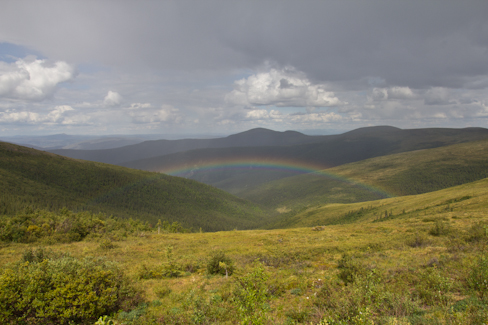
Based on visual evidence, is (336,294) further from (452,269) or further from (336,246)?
(336,246)

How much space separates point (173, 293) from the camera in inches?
458

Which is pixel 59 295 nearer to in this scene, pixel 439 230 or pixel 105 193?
pixel 439 230

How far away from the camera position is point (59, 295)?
8.01 m

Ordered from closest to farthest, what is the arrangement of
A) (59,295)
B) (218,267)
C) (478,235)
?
(59,295)
(218,267)
(478,235)

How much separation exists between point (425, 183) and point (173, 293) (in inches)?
8717

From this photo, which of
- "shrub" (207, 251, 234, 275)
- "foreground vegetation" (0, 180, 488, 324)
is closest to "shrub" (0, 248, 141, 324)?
"foreground vegetation" (0, 180, 488, 324)

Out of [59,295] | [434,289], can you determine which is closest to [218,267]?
[59,295]

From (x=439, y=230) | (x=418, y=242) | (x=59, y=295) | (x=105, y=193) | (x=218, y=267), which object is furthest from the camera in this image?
(x=105, y=193)

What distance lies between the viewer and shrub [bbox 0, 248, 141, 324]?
24.6 feet

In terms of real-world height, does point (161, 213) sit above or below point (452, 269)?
below

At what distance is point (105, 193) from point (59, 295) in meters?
138

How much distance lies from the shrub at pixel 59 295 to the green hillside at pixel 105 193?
76.6m

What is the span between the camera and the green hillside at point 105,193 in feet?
297

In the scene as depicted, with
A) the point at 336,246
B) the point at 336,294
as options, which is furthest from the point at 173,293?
the point at 336,246
